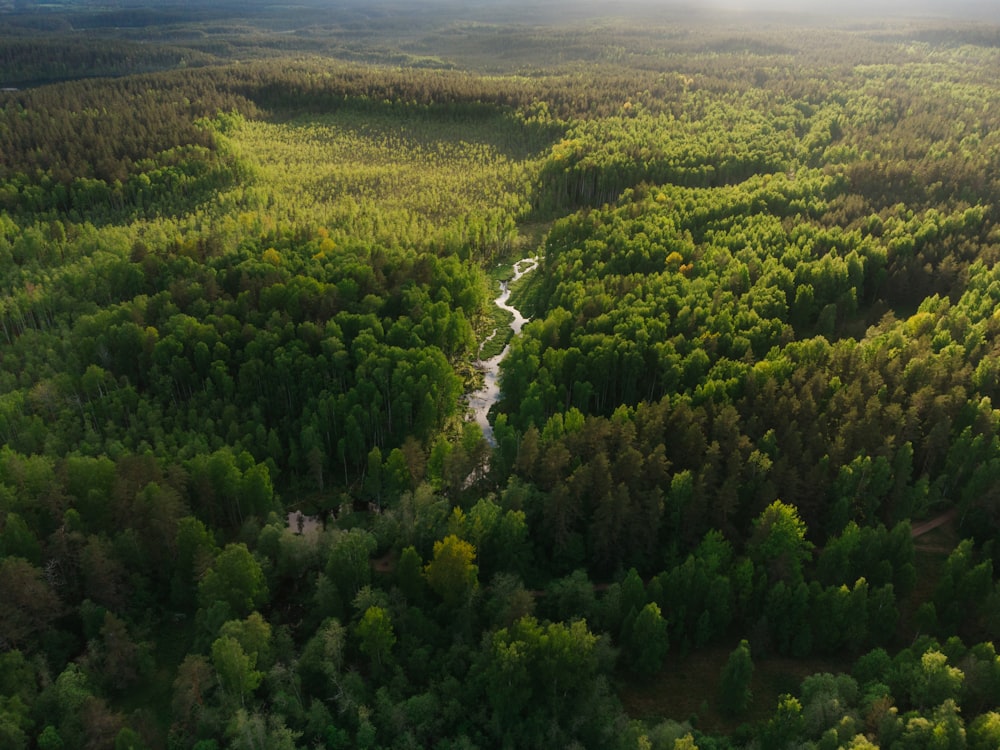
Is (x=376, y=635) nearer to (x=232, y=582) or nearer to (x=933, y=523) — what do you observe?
(x=232, y=582)

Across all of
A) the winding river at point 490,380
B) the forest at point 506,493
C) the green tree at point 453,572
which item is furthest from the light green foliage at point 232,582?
the winding river at point 490,380

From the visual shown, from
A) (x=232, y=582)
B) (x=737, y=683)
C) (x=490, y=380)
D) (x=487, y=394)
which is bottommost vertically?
(x=737, y=683)

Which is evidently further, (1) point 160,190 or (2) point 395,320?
(1) point 160,190

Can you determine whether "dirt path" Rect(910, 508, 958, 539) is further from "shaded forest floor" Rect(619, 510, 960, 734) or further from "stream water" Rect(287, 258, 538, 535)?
"stream water" Rect(287, 258, 538, 535)

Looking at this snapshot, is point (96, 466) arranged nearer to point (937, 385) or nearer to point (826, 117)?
point (937, 385)

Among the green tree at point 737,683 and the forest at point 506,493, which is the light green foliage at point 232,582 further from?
the green tree at point 737,683

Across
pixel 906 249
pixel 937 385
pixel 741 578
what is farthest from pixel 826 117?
pixel 741 578

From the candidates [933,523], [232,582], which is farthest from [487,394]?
[933,523]

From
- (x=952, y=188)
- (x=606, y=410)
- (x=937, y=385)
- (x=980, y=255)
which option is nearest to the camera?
(x=937, y=385)

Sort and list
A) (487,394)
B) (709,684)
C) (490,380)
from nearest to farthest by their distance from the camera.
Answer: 1. (709,684)
2. (487,394)
3. (490,380)
